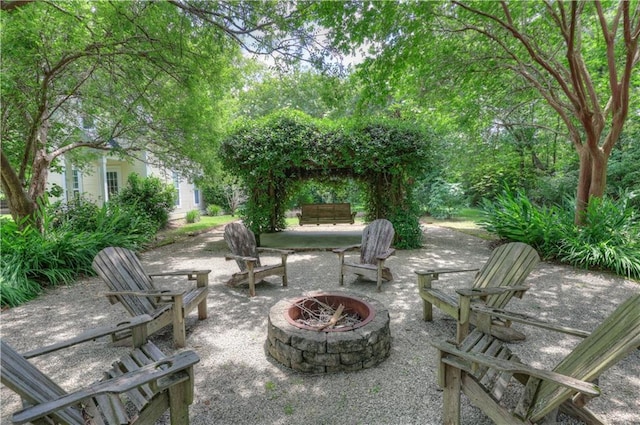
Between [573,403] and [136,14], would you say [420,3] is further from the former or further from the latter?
[573,403]

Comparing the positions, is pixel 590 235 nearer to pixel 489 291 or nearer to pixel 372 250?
pixel 372 250

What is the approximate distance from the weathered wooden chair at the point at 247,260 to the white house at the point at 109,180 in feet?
17.0

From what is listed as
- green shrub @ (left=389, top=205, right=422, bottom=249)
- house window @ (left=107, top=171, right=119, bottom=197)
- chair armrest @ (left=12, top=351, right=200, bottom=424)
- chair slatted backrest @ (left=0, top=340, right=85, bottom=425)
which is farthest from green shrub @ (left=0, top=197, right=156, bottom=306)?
house window @ (left=107, top=171, right=119, bottom=197)

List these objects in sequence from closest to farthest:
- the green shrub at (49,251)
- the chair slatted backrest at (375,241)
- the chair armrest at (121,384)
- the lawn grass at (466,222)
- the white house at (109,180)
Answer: the chair armrest at (121,384) → the green shrub at (49,251) → the chair slatted backrest at (375,241) → the lawn grass at (466,222) → the white house at (109,180)

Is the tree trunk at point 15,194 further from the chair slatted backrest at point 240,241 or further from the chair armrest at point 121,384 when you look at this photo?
the chair armrest at point 121,384

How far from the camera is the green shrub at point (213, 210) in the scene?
15555 millimetres

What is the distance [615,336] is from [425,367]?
1.31m

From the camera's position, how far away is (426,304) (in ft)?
10.6

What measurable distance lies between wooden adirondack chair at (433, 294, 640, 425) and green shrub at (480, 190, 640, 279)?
4545mm

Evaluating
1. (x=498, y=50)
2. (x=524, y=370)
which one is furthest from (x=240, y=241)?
(x=498, y=50)

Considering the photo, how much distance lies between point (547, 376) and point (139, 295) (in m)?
2.93

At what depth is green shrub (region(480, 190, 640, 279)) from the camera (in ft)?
15.8

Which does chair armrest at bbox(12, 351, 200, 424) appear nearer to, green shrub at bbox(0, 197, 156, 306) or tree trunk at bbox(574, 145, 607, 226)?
green shrub at bbox(0, 197, 156, 306)

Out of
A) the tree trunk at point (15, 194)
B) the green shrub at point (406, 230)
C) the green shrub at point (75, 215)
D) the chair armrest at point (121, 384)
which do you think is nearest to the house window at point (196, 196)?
the green shrub at point (75, 215)
